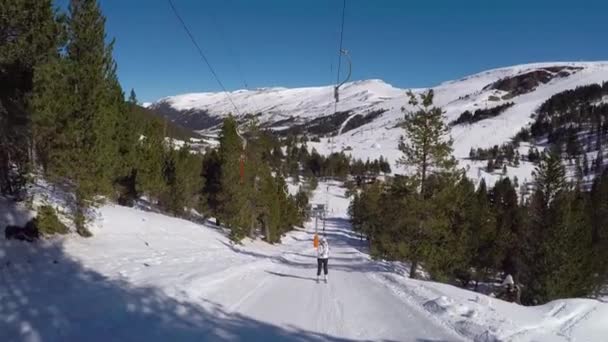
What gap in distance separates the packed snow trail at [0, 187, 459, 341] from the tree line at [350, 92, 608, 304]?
7.47 meters

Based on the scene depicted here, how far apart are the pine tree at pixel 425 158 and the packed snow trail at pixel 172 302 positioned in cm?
725

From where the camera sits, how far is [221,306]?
37.6 feet

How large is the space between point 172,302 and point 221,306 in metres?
1.24

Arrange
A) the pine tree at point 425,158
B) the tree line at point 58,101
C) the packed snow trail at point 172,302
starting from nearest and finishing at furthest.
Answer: the packed snow trail at point 172,302, the tree line at point 58,101, the pine tree at point 425,158

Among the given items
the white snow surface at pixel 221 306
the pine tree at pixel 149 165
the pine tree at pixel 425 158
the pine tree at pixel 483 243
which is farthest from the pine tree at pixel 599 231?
the pine tree at pixel 149 165

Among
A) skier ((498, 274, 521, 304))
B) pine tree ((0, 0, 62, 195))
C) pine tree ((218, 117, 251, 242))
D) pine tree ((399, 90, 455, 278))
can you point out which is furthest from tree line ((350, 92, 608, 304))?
pine tree ((0, 0, 62, 195))

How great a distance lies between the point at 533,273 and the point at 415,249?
17314 millimetres

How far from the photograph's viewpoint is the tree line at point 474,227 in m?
25.3

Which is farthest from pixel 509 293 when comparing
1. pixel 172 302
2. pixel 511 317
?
pixel 172 302

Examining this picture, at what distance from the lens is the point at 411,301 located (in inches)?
545

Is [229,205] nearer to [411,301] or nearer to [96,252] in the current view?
[96,252]

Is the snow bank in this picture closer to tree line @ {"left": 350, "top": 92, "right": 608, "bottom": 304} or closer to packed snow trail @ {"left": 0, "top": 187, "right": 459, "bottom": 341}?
packed snow trail @ {"left": 0, "top": 187, "right": 459, "bottom": 341}

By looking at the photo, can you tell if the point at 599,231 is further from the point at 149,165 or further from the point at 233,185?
the point at 149,165

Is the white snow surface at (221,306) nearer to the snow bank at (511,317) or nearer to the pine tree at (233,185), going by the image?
the snow bank at (511,317)
